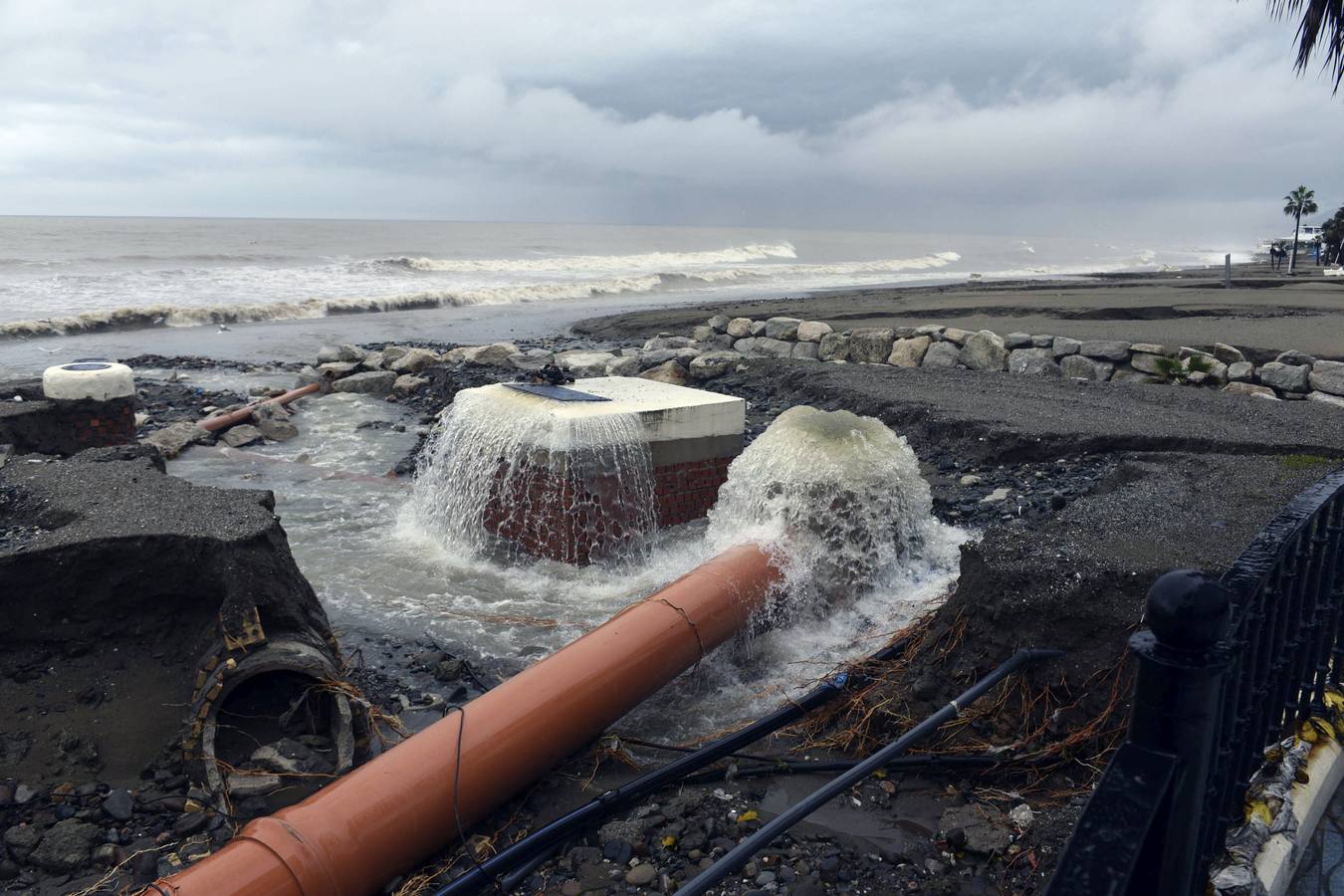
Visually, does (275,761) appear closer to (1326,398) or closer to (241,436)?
(241,436)

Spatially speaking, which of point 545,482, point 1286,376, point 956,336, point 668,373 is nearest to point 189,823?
point 545,482

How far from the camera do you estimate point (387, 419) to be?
14.2 metres

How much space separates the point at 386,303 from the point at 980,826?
34.9 metres

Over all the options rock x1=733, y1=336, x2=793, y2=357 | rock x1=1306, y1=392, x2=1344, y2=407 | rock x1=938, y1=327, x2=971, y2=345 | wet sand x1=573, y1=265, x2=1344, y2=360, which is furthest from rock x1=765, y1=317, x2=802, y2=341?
rock x1=1306, y1=392, x2=1344, y2=407

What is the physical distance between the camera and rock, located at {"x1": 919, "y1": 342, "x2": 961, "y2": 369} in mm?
14758

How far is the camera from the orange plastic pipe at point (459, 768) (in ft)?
11.1

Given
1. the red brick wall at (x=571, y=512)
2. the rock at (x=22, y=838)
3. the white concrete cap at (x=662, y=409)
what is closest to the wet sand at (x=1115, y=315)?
the white concrete cap at (x=662, y=409)

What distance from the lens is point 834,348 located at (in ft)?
53.6

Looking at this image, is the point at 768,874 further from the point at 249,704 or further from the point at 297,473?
the point at 297,473

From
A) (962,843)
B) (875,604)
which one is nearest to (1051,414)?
(875,604)

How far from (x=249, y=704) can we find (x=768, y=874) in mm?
2806

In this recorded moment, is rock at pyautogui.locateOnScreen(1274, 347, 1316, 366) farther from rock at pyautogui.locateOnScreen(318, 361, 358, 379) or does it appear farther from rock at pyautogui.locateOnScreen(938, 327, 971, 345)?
rock at pyautogui.locateOnScreen(318, 361, 358, 379)

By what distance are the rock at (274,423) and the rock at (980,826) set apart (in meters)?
11.5

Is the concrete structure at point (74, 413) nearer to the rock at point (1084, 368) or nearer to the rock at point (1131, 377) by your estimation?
the rock at point (1084, 368)
